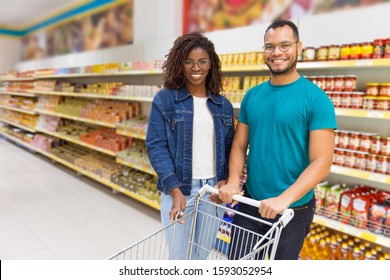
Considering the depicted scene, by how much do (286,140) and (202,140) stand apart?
0.43 meters

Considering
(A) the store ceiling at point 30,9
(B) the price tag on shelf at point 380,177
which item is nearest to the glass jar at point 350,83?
(B) the price tag on shelf at point 380,177

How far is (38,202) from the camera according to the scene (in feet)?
14.5

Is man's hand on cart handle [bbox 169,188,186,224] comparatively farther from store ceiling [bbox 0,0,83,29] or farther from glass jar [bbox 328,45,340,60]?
store ceiling [bbox 0,0,83,29]

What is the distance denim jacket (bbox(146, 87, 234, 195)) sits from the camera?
1556mm

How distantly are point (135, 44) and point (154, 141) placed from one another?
12.7 feet

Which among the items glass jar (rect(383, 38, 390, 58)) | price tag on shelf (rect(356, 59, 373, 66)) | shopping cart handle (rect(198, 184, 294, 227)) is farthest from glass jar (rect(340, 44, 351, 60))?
shopping cart handle (rect(198, 184, 294, 227))

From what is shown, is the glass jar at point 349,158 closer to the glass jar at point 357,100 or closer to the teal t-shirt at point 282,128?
the glass jar at point 357,100

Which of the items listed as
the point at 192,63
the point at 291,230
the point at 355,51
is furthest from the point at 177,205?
the point at 355,51

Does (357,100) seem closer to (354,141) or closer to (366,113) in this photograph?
(366,113)

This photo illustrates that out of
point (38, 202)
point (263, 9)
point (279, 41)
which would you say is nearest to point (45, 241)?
point (38, 202)

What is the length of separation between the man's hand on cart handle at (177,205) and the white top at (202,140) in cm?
14

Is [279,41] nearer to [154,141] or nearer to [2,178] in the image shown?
[154,141]

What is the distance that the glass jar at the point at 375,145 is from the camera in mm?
2346

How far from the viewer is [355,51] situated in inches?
91.0
